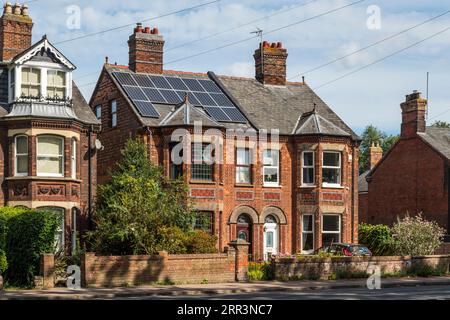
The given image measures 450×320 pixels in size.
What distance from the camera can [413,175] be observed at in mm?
51000

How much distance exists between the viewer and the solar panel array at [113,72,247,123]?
38.6 meters

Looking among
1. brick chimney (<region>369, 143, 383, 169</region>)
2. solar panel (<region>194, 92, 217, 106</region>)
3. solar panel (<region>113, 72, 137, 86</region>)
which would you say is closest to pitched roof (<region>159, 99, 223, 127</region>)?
solar panel (<region>194, 92, 217, 106</region>)

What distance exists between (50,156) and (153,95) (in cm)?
813

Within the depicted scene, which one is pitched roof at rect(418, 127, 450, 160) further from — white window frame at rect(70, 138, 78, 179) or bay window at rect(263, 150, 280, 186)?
white window frame at rect(70, 138, 78, 179)

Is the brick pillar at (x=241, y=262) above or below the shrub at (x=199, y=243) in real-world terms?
below

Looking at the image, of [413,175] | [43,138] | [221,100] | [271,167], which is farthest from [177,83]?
[413,175]

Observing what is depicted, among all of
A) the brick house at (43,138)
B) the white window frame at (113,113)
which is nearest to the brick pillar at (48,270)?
the brick house at (43,138)

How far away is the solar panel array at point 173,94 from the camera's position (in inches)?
1519

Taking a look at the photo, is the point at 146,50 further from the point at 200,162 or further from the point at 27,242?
the point at 27,242

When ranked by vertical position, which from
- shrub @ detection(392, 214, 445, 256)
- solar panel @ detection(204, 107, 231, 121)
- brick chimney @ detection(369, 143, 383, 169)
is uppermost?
solar panel @ detection(204, 107, 231, 121)

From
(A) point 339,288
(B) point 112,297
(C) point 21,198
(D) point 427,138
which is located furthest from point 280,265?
(D) point 427,138

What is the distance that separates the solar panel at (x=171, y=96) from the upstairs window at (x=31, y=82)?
7.88 metres

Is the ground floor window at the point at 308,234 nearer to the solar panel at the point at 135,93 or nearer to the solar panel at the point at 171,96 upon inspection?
the solar panel at the point at 171,96

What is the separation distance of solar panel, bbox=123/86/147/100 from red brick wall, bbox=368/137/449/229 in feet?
68.9
